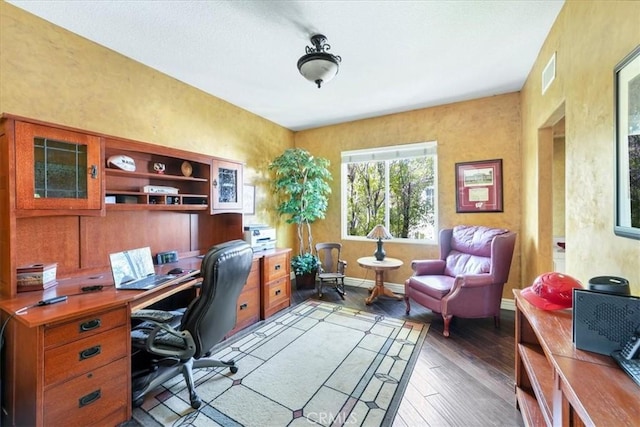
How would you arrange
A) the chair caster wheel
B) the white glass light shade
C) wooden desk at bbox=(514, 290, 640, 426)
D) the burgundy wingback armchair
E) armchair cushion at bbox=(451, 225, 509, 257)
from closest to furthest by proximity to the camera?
wooden desk at bbox=(514, 290, 640, 426), the chair caster wheel, the white glass light shade, the burgundy wingback armchair, armchair cushion at bbox=(451, 225, 509, 257)

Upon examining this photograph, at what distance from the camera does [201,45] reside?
7.48 feet

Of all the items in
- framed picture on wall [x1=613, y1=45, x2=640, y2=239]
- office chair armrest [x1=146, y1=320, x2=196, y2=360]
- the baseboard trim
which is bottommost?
the baseboard trim

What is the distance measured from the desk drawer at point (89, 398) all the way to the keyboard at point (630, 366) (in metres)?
2.39

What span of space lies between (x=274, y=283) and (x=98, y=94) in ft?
8.27

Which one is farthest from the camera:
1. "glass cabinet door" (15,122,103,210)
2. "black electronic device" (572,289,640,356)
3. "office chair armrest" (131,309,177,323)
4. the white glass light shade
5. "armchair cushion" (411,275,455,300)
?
"armchair cushion" (411,275,455,300)

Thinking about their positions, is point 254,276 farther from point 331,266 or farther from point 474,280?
point 474,280

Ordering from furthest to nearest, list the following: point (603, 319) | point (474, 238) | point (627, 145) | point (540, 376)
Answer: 1. point (474, 238)
2. point (540, 376)
3. point (627, 145)
4. point (603, 319)

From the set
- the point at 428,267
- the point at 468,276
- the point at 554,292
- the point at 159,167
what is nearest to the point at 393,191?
the point at 428,267

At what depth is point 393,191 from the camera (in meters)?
4.17

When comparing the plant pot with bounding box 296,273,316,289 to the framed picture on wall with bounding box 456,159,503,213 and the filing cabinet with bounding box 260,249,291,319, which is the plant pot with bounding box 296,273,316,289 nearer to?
the filing cabinet with bounding box 260,249,291,319

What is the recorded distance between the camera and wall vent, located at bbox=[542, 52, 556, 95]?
2.06 m

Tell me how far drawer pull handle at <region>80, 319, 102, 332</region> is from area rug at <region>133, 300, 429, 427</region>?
0.67 m

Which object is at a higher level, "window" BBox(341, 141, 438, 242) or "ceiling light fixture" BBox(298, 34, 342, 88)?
"ceiling light fixture" BBox(298, 34, 342, 88)

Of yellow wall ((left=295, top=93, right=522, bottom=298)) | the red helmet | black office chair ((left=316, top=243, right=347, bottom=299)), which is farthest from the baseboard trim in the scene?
the red helmet
